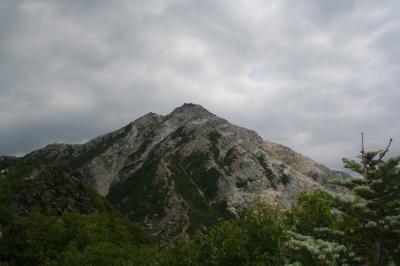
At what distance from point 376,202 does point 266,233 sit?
27037mm

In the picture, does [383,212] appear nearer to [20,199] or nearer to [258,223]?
[258,223]

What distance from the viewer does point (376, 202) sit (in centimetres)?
2648

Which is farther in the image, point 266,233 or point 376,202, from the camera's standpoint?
point 266,233

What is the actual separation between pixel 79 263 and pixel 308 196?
3739cm

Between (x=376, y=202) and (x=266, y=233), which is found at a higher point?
(x=376, y=202)

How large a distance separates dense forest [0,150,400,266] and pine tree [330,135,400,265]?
0.06m

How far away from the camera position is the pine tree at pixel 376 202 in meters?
26.0

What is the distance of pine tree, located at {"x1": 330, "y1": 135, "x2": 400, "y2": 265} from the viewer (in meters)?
26.0

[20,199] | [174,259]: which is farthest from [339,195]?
[20,199]

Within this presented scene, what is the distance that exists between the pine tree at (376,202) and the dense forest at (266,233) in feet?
0.18

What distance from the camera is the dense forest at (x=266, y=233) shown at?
26484 millimetres

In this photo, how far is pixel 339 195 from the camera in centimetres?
2611

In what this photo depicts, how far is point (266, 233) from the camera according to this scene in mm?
52281

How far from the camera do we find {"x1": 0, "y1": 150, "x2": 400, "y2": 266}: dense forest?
26.5 metres
